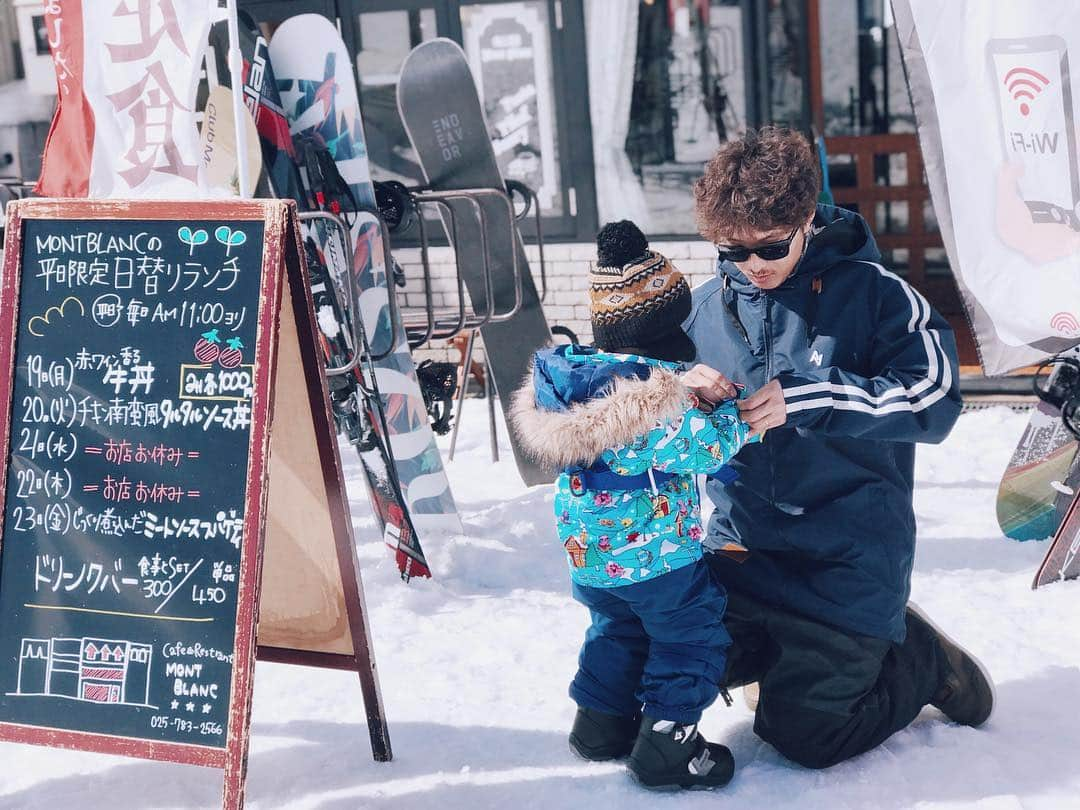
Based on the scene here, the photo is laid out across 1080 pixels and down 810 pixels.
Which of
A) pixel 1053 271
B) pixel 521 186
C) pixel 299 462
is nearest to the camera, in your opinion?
pixel 299 462

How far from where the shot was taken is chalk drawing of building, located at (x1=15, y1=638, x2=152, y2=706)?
2754mm

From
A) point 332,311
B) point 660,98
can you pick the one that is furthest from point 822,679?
point 660,98

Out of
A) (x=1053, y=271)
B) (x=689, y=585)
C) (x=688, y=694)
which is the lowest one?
(x=688, y=694)

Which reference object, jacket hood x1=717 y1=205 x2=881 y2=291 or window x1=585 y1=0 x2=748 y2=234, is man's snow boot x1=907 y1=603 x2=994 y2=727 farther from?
window x1=585 y1=0 x2=748 y2=234

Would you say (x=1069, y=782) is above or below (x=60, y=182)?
below

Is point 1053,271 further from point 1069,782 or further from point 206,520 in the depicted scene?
point 206,520

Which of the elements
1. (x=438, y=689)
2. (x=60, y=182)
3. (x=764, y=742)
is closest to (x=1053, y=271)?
(x=764, y=742)

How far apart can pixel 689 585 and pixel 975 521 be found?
236 centimetres

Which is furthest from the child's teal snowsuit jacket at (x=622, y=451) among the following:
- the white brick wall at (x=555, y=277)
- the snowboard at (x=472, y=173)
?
the white brick wall at (x=555, y=277)

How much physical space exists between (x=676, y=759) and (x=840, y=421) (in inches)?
33.4

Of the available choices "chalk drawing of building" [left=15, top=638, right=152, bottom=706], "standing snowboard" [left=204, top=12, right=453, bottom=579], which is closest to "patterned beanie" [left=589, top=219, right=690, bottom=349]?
"chalk drawing of building" [left=15, top=638, right=152, bottom=706]

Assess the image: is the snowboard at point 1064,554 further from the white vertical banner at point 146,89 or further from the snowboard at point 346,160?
the white vertical banner at point 146,89

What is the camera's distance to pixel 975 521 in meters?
4.85

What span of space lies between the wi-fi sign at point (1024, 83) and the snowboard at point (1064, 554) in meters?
1.26
